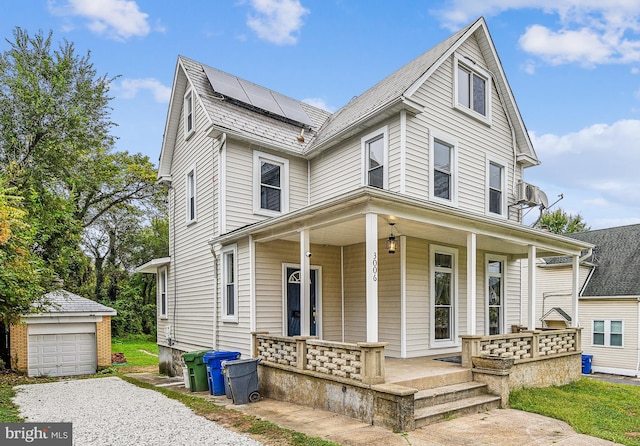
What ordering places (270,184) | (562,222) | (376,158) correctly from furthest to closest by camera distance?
(562,222), (270,184), (376,158)

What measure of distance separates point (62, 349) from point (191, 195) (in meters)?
8.02

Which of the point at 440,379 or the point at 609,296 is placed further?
the point at 609,296

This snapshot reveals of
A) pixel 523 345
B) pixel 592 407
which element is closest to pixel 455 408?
pixel 592 407

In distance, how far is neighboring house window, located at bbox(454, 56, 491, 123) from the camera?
1114 cm

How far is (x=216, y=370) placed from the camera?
916cm

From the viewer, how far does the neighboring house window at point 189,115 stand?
507 inches

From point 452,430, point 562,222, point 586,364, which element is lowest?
point 586,364

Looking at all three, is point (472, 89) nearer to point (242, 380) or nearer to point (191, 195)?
point (191, 195)

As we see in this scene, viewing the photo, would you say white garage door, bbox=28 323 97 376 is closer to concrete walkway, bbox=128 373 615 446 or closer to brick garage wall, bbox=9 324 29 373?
brick garage wall, bbox=9 324 29 373

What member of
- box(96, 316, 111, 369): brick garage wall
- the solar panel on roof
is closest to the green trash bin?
the solar panel on roof

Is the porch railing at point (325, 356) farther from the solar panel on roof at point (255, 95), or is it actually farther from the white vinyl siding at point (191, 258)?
the solar panel on roof at point (255, 95)

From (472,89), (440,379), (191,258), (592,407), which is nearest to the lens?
(440,379)

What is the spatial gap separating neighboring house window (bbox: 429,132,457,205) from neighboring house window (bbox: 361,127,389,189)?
3.76 feet

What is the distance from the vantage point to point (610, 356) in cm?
1856
